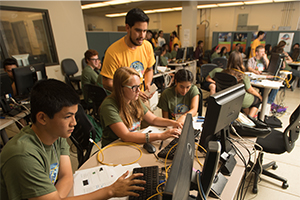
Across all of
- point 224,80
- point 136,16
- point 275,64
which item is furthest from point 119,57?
point 275,64

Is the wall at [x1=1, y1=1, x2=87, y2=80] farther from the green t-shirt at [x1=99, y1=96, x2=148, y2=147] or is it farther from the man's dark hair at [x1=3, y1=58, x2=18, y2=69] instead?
the green t-shirt at [x1=99, y1=96, x2=148, y2=147]

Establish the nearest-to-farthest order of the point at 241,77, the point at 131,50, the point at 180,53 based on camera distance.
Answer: the point at 131,50, the point at 241,77, the point at 180,53

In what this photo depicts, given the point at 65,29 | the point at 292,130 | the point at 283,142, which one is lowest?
the point at 283,142

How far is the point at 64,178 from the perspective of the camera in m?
0.96

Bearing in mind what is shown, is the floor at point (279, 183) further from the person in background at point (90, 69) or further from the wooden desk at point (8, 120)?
the person in background at point (90, 69)

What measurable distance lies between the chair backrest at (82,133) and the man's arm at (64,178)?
0.41 metres

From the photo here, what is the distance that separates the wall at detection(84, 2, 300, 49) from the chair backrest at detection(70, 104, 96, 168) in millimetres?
8689

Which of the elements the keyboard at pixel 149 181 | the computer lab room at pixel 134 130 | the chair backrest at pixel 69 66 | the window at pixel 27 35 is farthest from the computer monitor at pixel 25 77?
the chair backrest at pixel 69 66

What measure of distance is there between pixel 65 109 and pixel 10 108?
5.84 feet

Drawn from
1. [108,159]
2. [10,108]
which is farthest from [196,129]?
[10,108]

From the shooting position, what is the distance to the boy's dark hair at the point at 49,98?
31.1 inches

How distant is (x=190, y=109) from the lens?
74.5 inches

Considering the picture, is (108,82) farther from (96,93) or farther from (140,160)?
(140,160)

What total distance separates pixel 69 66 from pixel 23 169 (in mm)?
4295
